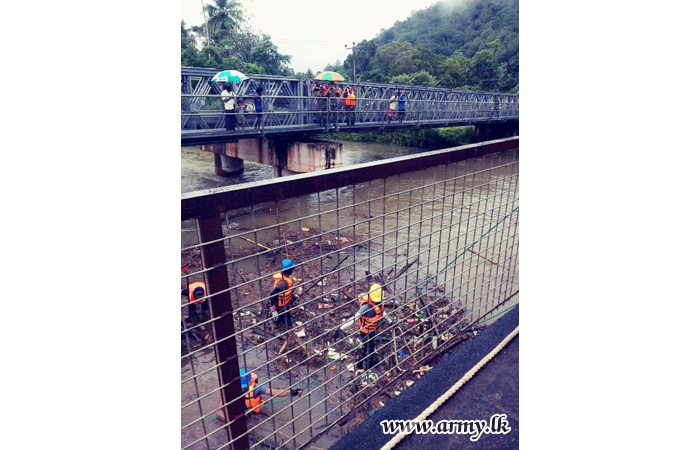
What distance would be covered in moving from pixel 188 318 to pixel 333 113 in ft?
25.2

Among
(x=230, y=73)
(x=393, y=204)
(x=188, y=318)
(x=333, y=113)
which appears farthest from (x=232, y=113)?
(x=188, y=318)

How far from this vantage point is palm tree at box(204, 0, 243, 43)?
2627 cm

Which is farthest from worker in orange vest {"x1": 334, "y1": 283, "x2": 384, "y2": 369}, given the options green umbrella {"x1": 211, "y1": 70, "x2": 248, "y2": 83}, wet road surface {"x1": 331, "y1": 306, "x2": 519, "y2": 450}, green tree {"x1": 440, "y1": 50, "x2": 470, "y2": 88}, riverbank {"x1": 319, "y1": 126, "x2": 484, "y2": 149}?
riverbank {"x1": 319, "y1": 126, "x2": 484, "y2": 149}

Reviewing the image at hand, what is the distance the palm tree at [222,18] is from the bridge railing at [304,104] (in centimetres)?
1704

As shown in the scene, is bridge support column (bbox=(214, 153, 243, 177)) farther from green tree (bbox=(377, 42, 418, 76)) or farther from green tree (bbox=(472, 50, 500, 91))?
green tree (bbox=(377, 42, 418, 76))

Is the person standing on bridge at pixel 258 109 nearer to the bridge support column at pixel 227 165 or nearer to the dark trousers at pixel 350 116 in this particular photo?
the dark trousers at pixel 350 116

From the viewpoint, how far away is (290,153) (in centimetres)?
1174

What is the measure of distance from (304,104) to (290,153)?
1.49 meters

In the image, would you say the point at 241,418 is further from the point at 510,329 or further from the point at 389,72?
the point at 389,72

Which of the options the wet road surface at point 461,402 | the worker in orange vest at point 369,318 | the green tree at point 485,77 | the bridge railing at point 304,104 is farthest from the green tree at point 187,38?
the wet road surface at point 461,402

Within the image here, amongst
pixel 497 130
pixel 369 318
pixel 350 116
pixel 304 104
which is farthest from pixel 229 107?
pixel 497 130

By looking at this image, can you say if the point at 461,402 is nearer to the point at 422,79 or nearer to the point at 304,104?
the point at 304,104

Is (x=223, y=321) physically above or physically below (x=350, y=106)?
below

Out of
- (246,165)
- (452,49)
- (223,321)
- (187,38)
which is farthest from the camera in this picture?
(187,38)
